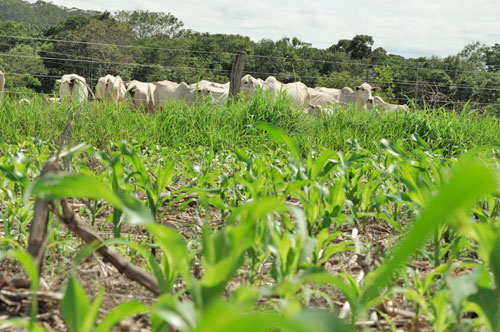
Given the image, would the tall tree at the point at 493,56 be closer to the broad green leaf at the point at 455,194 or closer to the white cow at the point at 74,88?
the white cow at the point at 74,88

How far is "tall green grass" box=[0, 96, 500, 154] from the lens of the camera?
376 cm

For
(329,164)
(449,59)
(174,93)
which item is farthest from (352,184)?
(449,59)

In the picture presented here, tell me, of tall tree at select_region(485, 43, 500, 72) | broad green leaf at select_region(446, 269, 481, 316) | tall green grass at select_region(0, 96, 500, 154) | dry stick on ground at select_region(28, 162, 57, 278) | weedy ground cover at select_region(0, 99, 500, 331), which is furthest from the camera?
tall tree at select_region(485, 43, 500, 72)

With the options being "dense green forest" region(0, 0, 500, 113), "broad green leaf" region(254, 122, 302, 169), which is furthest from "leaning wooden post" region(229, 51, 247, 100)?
"dense green forest" region(0, 0, 500, 113)

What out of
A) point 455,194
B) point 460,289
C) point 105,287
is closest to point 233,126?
point 105,287

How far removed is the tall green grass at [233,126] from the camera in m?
3.76

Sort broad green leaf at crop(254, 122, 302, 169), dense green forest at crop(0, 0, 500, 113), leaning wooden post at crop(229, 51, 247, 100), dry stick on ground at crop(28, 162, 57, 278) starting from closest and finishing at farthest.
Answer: dry stick on ground at crop(28, 162, 57, 278) < broad green leaf at crop(254, 122, 302, 169) < leaning wooden post at crop(229, 51, 247, 100) < dense green forest at crop(0, 0, 500, 113)

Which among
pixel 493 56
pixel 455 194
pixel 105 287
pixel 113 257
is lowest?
pixel 105 287

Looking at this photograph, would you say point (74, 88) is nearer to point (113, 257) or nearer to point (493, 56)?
point (113, 257)

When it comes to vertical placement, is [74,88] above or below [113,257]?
above

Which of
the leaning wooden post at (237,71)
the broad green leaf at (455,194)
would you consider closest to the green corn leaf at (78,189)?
the broad green leaf at (455,194)

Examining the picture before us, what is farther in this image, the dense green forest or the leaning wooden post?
the dense green forest

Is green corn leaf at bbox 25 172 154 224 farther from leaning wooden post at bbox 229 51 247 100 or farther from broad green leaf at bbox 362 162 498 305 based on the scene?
leaning wooden post at bbox 229 51 247 100

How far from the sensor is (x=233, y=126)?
408 cm
